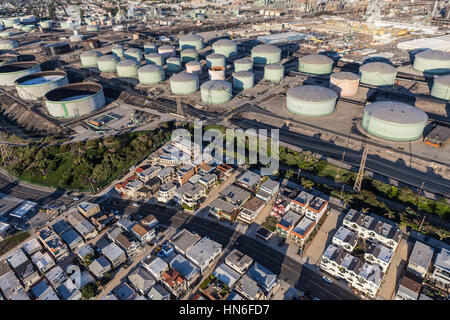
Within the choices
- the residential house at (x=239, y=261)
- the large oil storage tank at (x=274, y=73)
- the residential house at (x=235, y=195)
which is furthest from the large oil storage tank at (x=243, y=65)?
the residential house at (x=239, y=261)

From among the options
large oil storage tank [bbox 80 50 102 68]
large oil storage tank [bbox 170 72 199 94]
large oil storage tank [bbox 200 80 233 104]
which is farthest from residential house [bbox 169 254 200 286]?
large oil storage tank [bbox 80 50 102 68]

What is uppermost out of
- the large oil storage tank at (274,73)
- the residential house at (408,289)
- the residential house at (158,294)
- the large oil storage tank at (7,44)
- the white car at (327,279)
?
the large oil storage tank at (7,44)

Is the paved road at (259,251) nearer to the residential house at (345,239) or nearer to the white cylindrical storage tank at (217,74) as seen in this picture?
the residential house at (345,239)

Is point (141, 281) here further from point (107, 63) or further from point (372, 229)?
point (107, 63)

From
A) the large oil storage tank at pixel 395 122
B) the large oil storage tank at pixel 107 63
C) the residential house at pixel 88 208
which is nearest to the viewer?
the residential house at pixel 88 208

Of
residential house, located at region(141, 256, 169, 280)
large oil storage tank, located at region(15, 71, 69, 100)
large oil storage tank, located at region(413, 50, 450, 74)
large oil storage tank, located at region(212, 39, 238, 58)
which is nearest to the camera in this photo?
residential house, located at region(141, 256, 169, 280)

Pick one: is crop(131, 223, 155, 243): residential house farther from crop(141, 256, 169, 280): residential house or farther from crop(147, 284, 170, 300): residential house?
crop(147, 284, 170, 300): residential house

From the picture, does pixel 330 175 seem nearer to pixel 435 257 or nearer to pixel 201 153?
pixel 435 257
